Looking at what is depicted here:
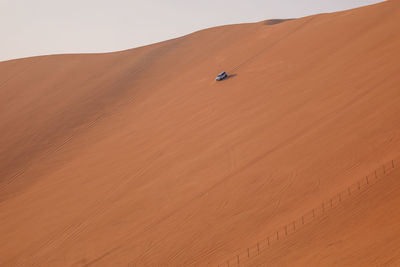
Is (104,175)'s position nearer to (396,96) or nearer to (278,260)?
(278,260)

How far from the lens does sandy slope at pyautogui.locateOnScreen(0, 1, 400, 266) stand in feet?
41.7

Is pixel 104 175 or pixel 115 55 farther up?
pixel 115 55

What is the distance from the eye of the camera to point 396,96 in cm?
1617

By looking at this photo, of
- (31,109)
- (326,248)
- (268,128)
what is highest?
(31,109)

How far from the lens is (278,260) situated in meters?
10.2

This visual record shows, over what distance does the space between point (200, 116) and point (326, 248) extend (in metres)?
13.0

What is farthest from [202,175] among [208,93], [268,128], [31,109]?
[31,109]

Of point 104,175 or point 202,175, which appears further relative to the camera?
point 104,175

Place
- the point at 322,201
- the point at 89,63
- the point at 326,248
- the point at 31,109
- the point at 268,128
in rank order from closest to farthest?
1. the point at 326,248
2. the point at 322,201
3. the point at 268,128
4. the point at 31,109
5. the point at 89,63

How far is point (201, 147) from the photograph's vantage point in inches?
707

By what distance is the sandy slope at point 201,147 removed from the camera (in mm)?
12695

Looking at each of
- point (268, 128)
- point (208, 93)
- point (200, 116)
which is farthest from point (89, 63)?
point (268, 128)

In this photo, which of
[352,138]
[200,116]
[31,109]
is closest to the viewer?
[352,138]

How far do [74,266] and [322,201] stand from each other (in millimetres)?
9395
